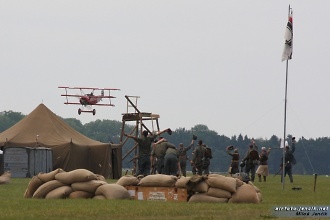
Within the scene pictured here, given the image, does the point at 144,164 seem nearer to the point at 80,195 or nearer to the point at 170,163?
the point at 170,163

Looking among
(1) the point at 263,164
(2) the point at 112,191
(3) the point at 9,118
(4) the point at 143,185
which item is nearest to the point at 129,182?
(4) the point at 143,185

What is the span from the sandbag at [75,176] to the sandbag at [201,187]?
7.41ft

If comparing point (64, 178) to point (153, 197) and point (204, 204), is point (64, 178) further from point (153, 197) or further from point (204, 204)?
point (204, 204)

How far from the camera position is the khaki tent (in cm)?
5178

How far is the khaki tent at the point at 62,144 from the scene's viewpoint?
51781 millimetres

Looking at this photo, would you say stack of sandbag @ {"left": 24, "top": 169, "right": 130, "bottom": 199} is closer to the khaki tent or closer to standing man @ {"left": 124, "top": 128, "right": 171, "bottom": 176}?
standing man @ {"left": 124, "top": 128, "right": 171, "bottom": 176}

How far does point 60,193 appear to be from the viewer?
25.9 metres

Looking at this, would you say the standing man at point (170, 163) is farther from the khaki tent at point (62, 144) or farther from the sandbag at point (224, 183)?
the khaki tent at point (62, 144)

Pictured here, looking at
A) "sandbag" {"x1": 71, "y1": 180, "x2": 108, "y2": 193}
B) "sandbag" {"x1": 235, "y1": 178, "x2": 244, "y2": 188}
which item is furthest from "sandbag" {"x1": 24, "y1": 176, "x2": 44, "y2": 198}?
"sandbag" {"x1": 235, "y1": 178, "x2": 244, "y2": 188}

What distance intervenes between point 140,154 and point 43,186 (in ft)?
23.9

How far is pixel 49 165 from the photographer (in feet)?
170

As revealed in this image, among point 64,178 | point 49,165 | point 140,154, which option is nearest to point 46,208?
point 64,178

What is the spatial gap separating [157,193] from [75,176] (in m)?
1.87

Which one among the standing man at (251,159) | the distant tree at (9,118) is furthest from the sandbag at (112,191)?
the distant tree at (9,118)
